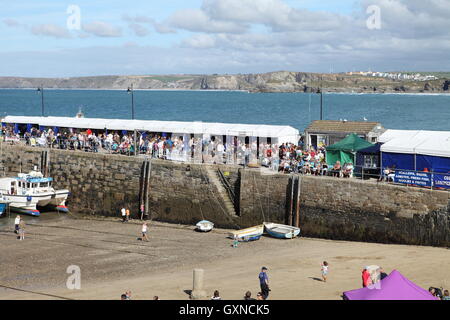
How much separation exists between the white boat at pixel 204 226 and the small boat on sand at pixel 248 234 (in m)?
2.14

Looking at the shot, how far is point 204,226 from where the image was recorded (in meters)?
28.1

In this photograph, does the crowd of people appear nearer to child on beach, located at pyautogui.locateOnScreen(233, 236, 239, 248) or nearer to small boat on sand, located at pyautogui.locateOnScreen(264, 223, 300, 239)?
small boat on sand, located at pyautogui.locateOnScreen(264, 223, 300, 239)

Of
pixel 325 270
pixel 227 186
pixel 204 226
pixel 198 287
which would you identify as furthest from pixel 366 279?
pixel 227 186

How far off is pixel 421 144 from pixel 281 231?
7.28 metres

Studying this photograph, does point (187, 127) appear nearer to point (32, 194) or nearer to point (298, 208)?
point (32, 194)

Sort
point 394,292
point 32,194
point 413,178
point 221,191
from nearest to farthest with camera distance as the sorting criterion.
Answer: point 394,292 → point 413,178 → point 221,191 → point 32,194

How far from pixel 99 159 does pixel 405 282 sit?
76.0ft

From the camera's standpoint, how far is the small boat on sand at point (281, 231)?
2595 centimetres

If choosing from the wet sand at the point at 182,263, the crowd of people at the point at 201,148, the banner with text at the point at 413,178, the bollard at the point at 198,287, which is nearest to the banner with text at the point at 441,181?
the banner with text at the point at 413,178

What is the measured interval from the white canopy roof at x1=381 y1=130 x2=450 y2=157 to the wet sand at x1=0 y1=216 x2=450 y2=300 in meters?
4.27

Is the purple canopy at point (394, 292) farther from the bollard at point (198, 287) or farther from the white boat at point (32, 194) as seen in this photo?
the white boat at point (32, 194)

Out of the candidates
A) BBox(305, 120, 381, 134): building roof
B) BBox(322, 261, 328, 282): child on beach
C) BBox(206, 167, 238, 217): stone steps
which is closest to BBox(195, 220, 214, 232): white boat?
BBox(206, 167, 238, 217): stone steps
